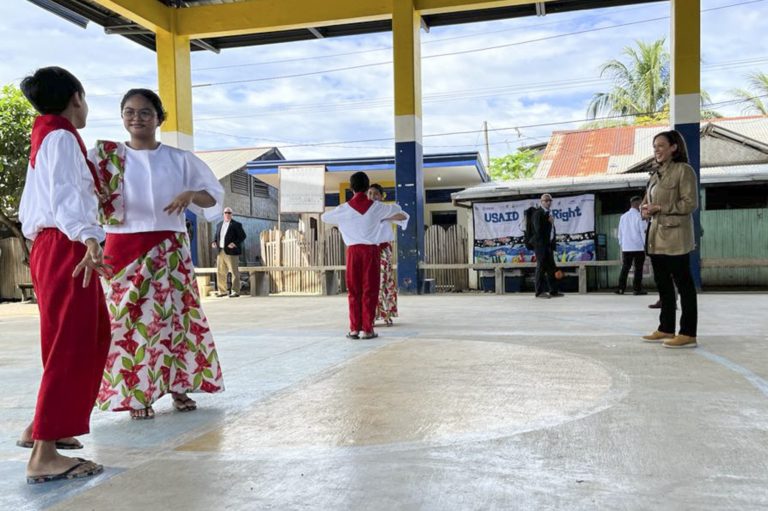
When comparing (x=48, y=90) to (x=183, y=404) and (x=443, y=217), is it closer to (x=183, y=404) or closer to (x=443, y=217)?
(x=183, y=404)

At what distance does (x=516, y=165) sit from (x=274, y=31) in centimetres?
2649

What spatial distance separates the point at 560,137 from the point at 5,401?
21870 millimetres

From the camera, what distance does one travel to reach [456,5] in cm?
1192

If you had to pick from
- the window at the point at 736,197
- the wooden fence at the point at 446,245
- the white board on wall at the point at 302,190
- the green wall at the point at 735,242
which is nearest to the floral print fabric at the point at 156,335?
the wooden fence at the point at 446,245

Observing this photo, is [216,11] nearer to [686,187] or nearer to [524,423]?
[686,187]

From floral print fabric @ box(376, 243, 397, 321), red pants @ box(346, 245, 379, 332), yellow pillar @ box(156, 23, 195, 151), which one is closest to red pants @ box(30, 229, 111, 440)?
Result: red pants @ box(346, 245, 379, 332)

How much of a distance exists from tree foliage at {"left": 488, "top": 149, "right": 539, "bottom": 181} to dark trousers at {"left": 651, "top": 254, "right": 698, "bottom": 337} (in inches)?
1290

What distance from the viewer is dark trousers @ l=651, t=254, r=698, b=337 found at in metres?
4.84

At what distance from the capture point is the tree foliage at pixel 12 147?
12.5 meters

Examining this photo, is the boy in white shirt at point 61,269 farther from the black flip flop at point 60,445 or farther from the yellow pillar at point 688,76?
the yellow pillar at point 688,76

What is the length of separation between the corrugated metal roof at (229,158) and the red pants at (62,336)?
1814 centimetres

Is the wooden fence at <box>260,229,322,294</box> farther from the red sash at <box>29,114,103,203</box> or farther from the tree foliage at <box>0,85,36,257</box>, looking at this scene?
the red sash at <box>29,114,103,203</box>

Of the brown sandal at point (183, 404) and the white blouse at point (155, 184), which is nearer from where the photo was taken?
the white blouse at point (155, 184)

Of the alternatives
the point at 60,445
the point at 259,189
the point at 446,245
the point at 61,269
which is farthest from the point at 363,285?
the point at 259,189
